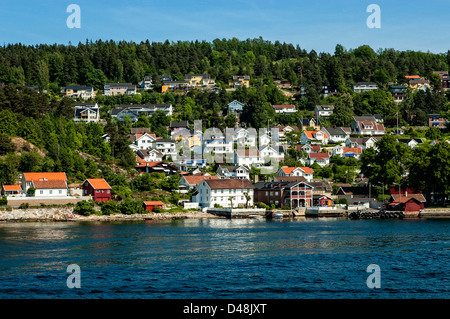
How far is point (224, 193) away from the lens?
181ft

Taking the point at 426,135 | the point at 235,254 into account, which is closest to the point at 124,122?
→ the point at 426,135

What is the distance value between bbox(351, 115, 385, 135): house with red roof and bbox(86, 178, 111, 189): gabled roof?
4345 centimetres

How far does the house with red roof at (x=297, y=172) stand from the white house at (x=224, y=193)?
7.50 m

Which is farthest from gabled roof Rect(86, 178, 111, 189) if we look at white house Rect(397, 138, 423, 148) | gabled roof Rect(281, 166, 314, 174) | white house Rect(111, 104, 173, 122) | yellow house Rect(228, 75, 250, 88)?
yellow house Rect(228, 75, 250, 88)

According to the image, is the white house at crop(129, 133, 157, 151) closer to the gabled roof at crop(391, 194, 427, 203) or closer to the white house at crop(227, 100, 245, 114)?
the white house at crop(227, 100, 245, 114)

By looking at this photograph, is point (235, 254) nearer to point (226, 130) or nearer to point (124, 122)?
point (226, 130)

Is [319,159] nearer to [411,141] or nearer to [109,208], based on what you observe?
[411,141]

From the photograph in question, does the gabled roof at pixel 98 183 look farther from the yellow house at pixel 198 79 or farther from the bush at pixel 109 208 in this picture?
the yellow house at pixel 198 79

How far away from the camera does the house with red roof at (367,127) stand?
3268 inches

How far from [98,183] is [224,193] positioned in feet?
38.3

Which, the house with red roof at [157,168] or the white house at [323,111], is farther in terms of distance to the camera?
the white house at [323,111]

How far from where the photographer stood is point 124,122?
83.4 metres

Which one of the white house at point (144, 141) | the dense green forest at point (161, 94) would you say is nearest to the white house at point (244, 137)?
the dense green forest at point (161, 94)

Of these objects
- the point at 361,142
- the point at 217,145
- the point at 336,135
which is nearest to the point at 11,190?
the point at 217,145
